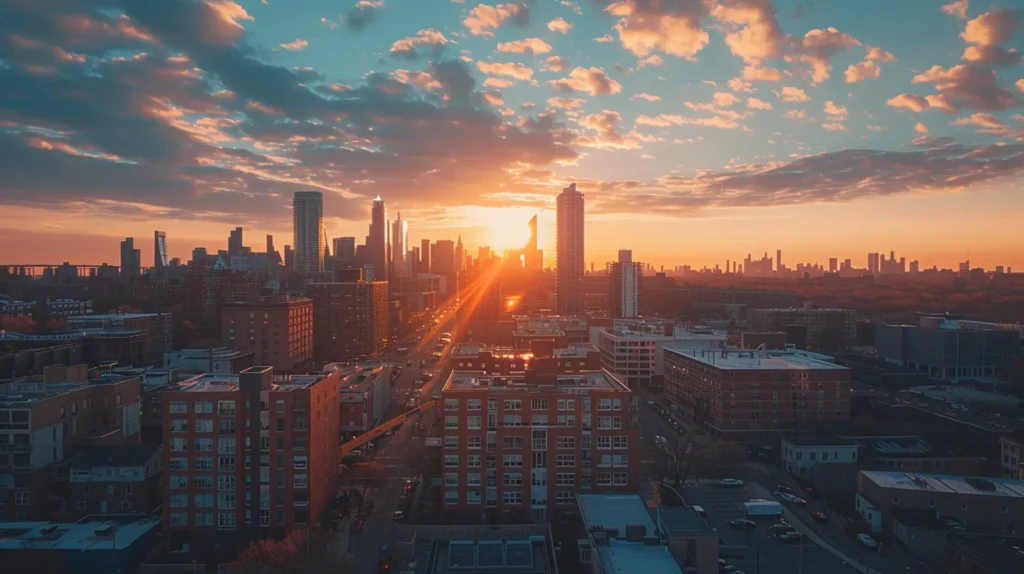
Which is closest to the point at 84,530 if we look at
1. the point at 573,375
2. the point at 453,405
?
the point at 453,405

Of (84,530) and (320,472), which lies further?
(320,472)

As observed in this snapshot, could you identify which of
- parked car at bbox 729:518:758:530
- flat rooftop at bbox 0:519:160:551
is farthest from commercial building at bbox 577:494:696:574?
flat rooftop at bbox 0:519:160:551

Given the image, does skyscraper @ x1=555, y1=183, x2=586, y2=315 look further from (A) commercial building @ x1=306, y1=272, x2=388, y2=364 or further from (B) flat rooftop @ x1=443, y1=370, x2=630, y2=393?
(B) flat rooftop @ x1=443, y1=370, x2=630, y2=393

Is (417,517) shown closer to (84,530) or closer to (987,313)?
(84,530)

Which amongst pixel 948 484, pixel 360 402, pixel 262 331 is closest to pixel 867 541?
pixel 948 484

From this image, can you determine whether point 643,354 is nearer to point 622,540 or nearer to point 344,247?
point 622,540
